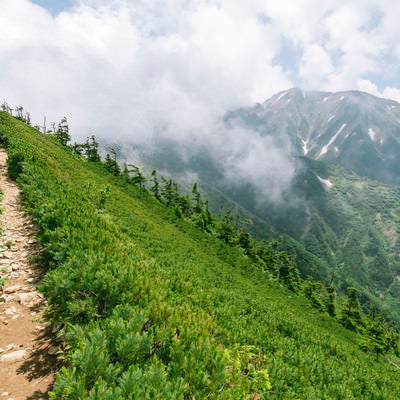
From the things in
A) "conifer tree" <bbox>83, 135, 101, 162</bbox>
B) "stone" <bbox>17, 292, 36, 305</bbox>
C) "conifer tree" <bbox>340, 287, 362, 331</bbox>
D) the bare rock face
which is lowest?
"conifer tree" <bbox>340, 287, 362, 331</bbox>

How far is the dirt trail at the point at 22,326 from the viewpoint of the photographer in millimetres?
4598

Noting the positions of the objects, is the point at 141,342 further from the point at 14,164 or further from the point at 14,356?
the point at 14,164

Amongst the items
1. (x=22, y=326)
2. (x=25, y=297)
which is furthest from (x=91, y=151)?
(x=22, y=326)

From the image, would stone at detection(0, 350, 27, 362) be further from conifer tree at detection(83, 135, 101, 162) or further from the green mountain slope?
conifer tree at detection(83, 135, 101, 162)

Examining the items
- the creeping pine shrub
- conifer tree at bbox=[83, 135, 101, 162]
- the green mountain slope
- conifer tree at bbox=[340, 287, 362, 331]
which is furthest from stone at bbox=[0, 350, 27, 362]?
conifer tree at bbox=[83, 135, 101, 162]

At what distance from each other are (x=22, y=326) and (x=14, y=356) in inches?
39.6

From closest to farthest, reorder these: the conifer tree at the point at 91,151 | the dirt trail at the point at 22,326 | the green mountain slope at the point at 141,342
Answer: the green mountain slope at the point at 141,342 < the dirt trail at the point at 22,326 < the conifer tree at the point at 91,151

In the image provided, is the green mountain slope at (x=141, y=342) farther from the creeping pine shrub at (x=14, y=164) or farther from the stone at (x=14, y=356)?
the creeping pine shrub at (x=14, y=164)

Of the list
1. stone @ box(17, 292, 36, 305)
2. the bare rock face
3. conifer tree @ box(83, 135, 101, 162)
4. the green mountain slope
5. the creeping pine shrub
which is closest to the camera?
the green mountain slope

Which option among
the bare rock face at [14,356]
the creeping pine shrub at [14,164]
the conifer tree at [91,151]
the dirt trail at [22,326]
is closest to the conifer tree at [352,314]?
the creeping pine shrub at [14,164]

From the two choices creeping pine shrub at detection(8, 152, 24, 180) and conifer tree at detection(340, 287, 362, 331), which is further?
conifer tree at detection(340, 287, 362, 331)

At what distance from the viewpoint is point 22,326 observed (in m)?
6.06

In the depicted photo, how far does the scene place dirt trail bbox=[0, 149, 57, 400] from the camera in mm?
4598

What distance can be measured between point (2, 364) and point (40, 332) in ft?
3.23
